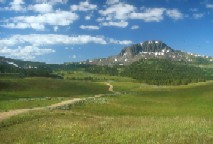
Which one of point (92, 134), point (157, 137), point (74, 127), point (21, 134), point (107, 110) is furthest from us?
point (107, 110)

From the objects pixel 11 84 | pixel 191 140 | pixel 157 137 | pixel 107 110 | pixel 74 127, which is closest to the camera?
pixel 191 140

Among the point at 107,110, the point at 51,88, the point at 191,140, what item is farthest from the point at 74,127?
the point at 51,88

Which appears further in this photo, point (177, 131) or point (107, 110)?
point (107, 110)

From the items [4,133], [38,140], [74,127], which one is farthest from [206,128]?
[4,133]

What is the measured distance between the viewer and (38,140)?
29.2 m

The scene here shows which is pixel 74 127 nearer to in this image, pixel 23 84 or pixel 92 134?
pixel 92 134

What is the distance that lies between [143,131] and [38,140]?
337 inches

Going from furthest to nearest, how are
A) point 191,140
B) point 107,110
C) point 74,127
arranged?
point 107,110, point 74,127, point 191,140

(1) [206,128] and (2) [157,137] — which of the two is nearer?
(2) [157,137]

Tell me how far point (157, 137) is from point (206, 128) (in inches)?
280

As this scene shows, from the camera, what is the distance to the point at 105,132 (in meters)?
32.0

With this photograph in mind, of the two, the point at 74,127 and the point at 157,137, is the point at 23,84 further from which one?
the point at 157,137

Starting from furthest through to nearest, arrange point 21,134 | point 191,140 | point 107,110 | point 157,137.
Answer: point 107,110 → point 21,134 → point 157,137 → point 191,140

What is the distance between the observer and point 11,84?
157875 mm
